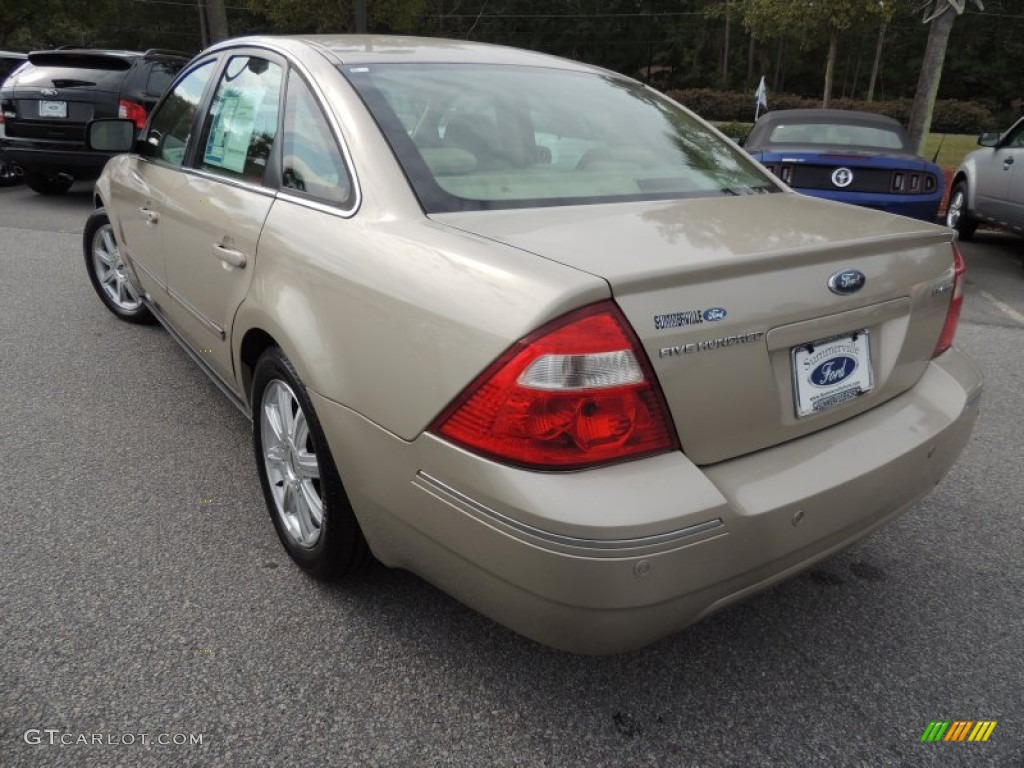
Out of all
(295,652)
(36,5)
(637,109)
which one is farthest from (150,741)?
(36,5)

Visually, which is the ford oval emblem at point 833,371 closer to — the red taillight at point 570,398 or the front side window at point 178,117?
the red taillight at point 570,398

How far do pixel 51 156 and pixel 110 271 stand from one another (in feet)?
16.2

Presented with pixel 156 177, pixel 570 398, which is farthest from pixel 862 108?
pixel 570 398

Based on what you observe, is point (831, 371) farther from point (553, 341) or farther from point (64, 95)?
point (64, 95)

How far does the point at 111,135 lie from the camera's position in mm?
3998

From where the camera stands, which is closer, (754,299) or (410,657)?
(754,299)

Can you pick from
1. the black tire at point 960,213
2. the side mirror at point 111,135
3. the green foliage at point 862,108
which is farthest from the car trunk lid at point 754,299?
the green foliage at point 862,108

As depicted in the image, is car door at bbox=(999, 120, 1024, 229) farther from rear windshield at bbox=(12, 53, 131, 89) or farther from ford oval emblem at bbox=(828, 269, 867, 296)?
rear windshield at bbox=(12, 53, 131, 89)

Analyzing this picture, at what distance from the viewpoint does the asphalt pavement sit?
188cm

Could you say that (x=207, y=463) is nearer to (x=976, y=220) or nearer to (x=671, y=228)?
(x=671, y=228)

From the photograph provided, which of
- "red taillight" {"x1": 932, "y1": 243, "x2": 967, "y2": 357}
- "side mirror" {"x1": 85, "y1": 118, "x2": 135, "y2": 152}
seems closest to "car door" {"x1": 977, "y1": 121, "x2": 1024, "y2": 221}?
"red taillight" {"x1": 932, "y1": 243, "x2": 967, "y2": 357}

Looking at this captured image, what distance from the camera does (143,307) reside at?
15.7ft

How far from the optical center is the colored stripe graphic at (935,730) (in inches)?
76.2

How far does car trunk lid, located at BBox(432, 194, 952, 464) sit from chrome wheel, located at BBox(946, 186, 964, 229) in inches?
307
